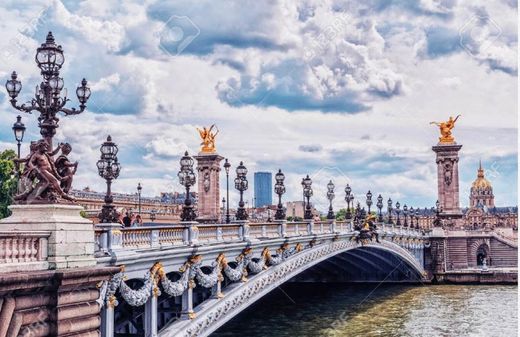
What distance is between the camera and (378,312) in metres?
47.8

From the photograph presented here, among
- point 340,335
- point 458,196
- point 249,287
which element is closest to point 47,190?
point 249,287

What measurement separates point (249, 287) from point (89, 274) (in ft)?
44.8

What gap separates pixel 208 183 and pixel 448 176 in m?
29.7

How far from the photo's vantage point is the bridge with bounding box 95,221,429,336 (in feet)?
59.3

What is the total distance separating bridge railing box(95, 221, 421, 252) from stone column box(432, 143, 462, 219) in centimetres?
4933

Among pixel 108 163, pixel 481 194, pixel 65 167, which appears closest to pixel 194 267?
pixel 108 163

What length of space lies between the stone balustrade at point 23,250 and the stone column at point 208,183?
57.5 metres

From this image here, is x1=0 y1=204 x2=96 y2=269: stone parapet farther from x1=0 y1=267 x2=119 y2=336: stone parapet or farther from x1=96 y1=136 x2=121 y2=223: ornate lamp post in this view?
x1=96 y1=136 x2=121 y2=223: ornate lamp post

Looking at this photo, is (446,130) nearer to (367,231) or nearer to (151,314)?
(367,231)

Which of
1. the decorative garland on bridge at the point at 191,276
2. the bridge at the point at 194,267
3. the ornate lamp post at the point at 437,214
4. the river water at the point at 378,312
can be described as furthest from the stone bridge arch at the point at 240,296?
the ornate lamp post at the point at 437,214

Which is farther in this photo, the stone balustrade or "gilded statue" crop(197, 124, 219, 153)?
"gilded statue" crop(197, 124, 219, 153)

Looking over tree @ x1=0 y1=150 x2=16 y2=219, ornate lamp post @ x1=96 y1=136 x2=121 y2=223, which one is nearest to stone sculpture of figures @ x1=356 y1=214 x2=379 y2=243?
tree @ x1=0 y1=150 x2=16 y2=219

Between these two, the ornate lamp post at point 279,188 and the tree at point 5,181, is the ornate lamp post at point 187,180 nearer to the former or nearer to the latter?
the ornate lamp post at point 279,188

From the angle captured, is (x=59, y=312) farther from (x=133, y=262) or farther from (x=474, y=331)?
(x=474, y=331)
